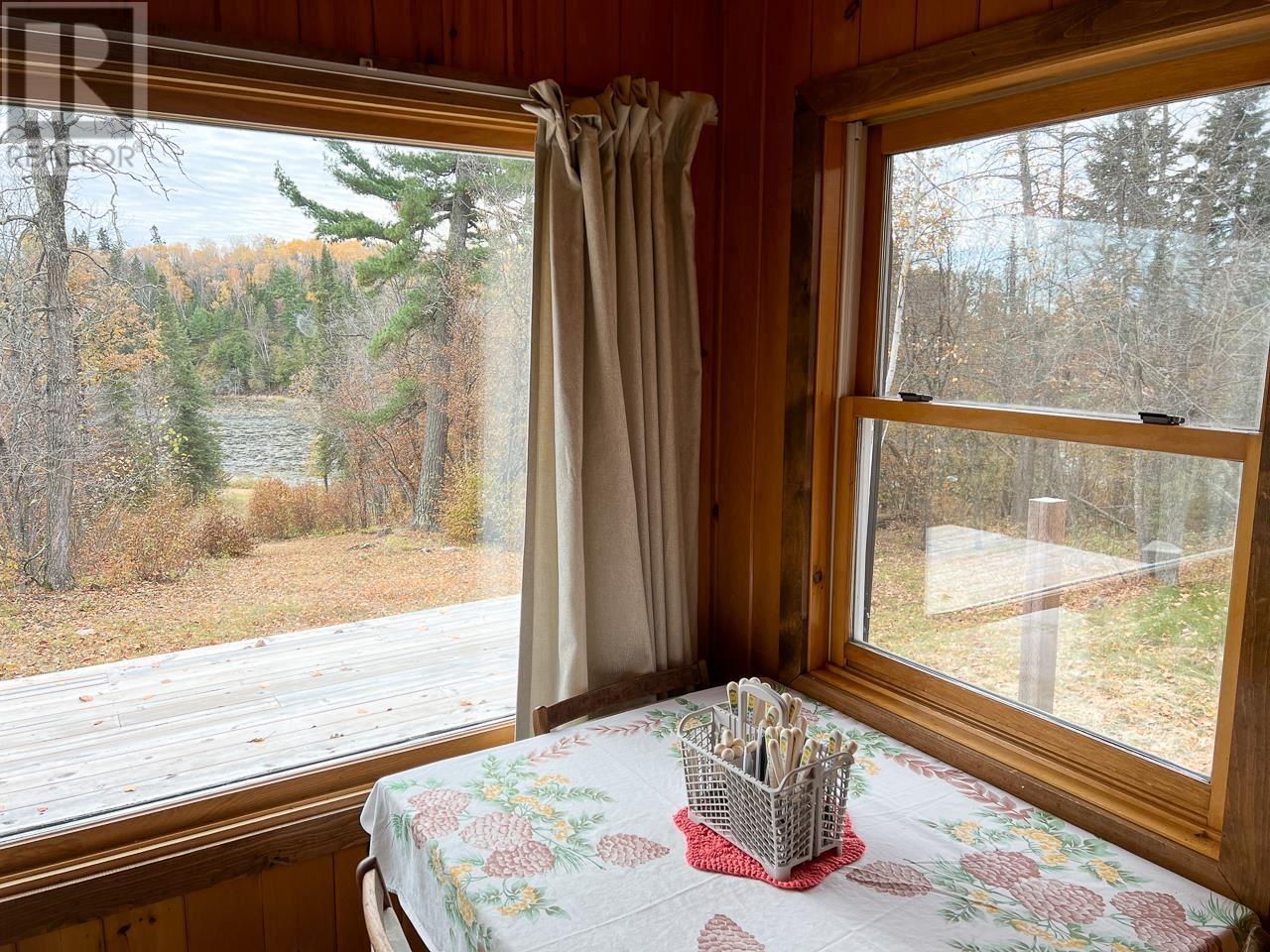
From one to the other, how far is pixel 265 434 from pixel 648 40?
127 centimetres

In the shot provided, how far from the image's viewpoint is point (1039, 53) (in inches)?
57.8

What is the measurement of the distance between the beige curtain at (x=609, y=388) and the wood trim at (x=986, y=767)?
44cm

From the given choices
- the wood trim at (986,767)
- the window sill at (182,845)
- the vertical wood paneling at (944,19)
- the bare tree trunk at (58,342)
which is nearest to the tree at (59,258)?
the bare tree trunk at (58,342)

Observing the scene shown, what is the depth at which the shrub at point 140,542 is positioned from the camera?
5.50ft

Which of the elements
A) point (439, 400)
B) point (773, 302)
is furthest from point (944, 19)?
point (439, 400)

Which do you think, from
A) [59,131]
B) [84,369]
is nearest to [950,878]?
[84,369]

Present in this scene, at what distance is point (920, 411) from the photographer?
5.96 feet

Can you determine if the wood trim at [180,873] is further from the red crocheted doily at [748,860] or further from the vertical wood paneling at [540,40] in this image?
the vertical wood paneling at [540,40]

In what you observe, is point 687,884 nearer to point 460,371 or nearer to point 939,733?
point 939,733

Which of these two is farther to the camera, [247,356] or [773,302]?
[773,302]

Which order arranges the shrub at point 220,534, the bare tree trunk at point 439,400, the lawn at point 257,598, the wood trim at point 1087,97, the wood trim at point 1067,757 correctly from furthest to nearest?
the bare tree trunk at point 439,400
the shrub at point 220,534
the lawn at point 257,598
the wood trim at point 1067,757
the wood trim at point 1087,97

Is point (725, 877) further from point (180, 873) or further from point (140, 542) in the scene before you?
point (140, 542)

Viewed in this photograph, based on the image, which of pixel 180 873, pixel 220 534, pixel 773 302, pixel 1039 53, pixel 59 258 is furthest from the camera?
pixel 773 302

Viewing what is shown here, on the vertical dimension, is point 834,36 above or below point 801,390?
above
